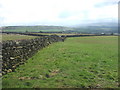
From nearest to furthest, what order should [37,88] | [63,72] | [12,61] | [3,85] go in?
[37,88] → [3,85] → [63,72] → [12,61]

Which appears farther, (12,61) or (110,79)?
(12,61)

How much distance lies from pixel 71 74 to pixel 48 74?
2.53 metres

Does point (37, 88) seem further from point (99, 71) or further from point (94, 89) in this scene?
point (99, 71)

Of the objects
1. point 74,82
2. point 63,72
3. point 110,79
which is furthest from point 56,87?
point 110,79

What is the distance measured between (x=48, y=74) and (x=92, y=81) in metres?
4.82

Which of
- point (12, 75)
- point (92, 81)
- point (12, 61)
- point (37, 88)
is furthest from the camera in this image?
point (12, 61)

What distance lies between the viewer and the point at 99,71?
1812 centimetres

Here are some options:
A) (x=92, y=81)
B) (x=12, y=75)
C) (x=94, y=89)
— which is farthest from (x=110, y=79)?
(x=12, y=75)

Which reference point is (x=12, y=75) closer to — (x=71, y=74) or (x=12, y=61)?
(x=12, y=61)

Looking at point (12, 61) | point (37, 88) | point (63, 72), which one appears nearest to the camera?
point (37, 88)

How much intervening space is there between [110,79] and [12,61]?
42.0 ft

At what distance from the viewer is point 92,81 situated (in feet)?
48.9

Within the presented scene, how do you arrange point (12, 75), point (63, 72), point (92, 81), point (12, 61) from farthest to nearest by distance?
point (12, 61), point (63, 72), point (12, 75), point (92, 81)

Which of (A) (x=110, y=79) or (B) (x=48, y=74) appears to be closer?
(A) (x=110, y=79)
